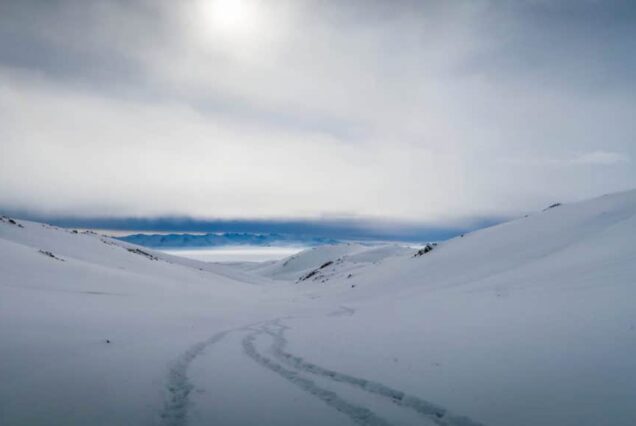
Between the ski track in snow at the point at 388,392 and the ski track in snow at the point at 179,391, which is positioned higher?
the ski track in snow at the point at 388,392

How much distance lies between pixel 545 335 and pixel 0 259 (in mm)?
25137

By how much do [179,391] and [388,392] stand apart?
3892 millimetres

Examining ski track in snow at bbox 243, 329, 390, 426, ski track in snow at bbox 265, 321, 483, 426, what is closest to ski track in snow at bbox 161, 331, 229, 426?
ski track in snow at bbox 243, 329, 390, 426

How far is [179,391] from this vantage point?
6.97 metres

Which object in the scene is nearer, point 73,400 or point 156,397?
point 73,400

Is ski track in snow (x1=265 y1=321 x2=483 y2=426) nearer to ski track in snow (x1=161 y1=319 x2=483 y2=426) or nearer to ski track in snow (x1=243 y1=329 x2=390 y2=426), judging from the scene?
ski track in snow (x1=161 y1=319 x2=483 y2=426)

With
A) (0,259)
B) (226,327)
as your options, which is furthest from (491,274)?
(0,259)

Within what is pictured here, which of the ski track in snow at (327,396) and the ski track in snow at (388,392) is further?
the ski track in snow at (327,396)

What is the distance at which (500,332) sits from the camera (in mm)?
10539

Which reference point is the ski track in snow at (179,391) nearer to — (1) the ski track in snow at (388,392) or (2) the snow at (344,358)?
(2) the snow at (344,358)

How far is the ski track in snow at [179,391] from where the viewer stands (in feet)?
19.2

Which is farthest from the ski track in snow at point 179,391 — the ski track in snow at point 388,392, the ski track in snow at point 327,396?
the ski track in snow at point 388,392

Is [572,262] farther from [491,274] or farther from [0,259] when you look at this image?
[0,259]

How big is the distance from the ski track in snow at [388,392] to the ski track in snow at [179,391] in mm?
2267
